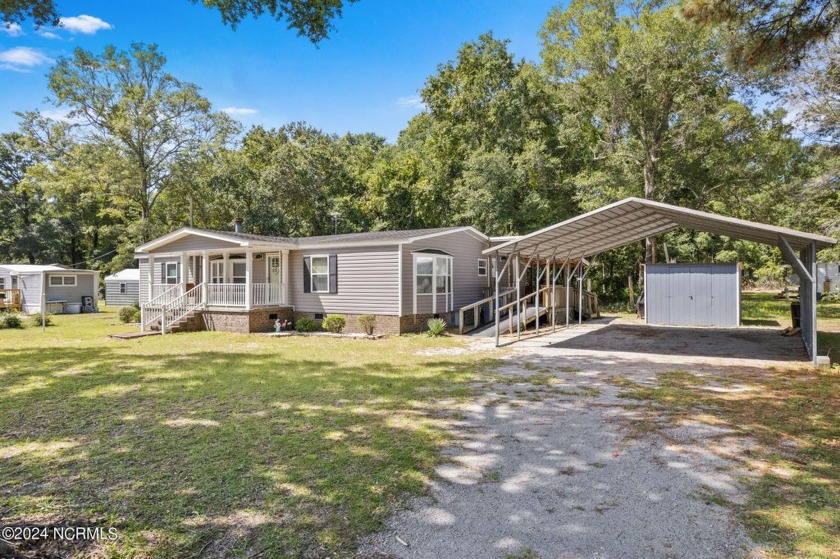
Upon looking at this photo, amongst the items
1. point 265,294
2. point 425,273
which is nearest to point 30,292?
point 265,294

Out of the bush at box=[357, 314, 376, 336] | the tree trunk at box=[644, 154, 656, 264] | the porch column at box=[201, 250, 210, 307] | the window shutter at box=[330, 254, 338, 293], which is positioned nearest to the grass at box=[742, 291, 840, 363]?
the tree trunk at box=[644, 154, 656, 264]

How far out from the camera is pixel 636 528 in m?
3.06

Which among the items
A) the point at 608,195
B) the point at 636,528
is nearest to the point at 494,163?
the point at 608,195

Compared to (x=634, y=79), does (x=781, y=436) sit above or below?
below

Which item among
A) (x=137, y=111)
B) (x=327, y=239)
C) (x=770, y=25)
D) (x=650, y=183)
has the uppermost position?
(x=137, y=111)

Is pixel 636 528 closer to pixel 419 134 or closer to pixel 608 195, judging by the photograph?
pixel 608 195

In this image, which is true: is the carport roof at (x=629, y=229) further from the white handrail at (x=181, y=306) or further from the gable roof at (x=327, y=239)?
the white handrail at (x=181, y=306)

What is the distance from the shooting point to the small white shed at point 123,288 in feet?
89.2

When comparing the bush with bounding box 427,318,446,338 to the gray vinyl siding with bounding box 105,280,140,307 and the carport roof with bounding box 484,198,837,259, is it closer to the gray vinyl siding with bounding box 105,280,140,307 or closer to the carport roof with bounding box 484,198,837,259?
the carport roof with bounding box 484,198,837,259

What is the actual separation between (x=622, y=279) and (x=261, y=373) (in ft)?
80.2

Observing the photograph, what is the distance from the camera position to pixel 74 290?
2475cm

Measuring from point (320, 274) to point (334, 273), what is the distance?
66cm

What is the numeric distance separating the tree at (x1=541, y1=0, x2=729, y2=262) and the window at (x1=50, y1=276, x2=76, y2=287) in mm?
26776

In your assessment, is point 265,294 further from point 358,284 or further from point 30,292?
point 30,292
